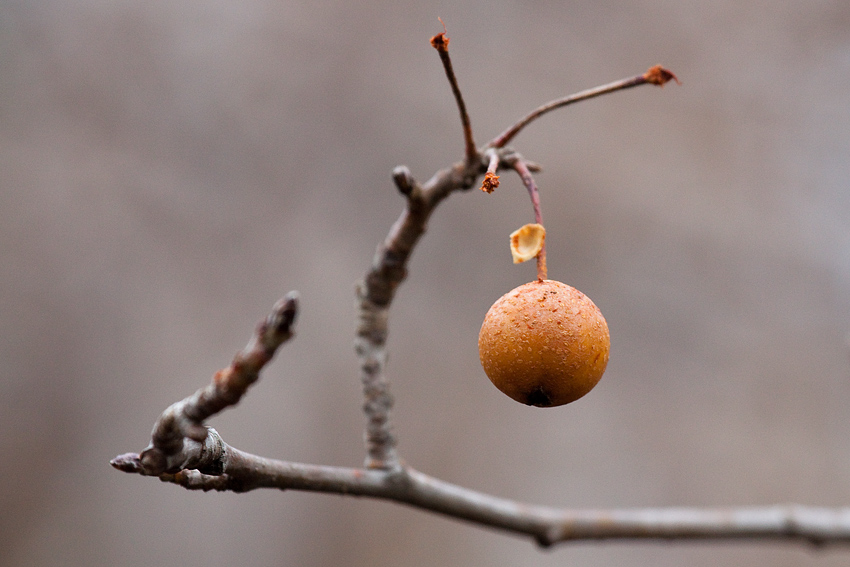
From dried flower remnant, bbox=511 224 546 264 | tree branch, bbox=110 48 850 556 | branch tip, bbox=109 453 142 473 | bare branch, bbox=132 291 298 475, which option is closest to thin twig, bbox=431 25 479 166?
tree branch, bbox=110 48 850 556

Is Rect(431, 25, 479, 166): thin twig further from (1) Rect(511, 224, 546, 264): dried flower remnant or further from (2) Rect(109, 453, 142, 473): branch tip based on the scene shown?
(2) Rect(109, 453, 142, 473): branch tip

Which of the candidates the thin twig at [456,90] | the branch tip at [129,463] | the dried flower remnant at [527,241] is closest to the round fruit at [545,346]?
the dried flower remnant at [527,241]

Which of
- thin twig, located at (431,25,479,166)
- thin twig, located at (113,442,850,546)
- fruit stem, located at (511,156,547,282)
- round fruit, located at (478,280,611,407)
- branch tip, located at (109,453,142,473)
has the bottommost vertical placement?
branch tip, located at (109,453,142,473)

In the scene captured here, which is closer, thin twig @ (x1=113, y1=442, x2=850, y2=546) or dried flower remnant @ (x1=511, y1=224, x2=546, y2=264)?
thin twig @ (x1=113, y1=442, x2=850, y2=546)

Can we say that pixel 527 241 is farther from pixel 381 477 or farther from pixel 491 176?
pixel 381 477

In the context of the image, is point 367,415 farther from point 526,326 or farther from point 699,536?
point 699,536

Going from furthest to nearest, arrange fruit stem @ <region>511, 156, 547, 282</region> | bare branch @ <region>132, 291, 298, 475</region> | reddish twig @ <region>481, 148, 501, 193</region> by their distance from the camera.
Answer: fruit stem @ <region>511, 156, 547, 282</region>, reddish twig @ <region>481, 148, 501, 193</region>, bare branch @ <region>132, 291, 298, 475</region>

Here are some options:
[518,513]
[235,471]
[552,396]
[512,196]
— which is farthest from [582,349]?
[512,196]

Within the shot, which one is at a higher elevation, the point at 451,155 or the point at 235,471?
the point at 451,155
